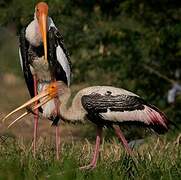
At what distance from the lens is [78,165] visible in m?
8.08

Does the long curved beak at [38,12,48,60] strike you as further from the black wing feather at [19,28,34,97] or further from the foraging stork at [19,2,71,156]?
the black wing feather at [19,28,34,97]

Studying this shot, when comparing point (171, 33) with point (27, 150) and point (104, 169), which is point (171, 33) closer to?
point (27, 150)

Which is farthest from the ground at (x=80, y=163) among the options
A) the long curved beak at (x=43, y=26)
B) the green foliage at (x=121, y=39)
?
the green foliage at (x=121, y=39)

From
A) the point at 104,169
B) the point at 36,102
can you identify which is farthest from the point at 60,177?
the point at 36,102

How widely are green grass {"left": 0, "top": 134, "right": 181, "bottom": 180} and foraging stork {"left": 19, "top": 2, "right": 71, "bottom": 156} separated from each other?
102cm

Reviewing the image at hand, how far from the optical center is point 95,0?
52.2 ft

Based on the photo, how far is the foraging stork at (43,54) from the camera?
10.2 metres

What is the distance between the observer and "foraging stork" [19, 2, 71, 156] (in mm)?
10227

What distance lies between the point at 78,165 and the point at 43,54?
256 cm

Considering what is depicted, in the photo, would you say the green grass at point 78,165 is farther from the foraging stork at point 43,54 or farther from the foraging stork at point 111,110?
the foraging stork at point 43,54

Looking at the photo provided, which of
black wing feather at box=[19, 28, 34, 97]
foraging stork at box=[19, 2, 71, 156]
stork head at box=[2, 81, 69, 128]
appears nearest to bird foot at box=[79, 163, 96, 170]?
stork head at box=[2, 81, 69, 128]

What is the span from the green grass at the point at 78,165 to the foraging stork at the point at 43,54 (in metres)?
1.02

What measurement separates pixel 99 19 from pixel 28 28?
17.4 ft

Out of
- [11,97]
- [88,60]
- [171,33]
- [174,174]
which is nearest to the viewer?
[174,174]
